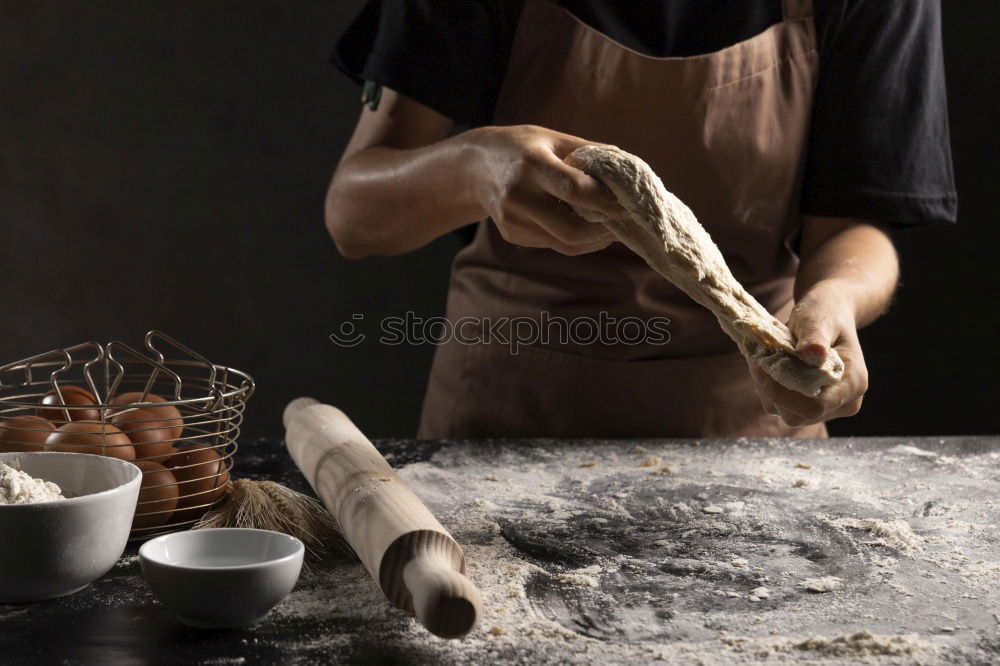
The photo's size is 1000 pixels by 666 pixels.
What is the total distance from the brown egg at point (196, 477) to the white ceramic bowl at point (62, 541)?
157 millimetres

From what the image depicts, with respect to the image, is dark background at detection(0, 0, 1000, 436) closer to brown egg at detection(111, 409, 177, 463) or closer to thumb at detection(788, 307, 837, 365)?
thumb at detection(788, 307, 837, 365)

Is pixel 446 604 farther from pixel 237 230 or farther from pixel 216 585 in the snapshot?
pixel 237 230

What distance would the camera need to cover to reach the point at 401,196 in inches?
57.1

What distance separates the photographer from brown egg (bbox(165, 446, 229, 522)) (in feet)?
3.70

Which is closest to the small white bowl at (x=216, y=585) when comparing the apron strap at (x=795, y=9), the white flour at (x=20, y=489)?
the white flour at (x=20, y=489)

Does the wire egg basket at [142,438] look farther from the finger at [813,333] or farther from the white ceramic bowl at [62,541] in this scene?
the finger at [813,333]

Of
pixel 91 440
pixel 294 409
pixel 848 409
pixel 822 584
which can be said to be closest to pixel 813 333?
pixel 848 409

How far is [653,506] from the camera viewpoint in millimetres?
1237

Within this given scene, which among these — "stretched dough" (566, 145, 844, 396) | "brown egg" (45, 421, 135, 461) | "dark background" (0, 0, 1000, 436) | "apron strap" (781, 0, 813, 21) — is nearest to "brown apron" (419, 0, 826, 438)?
"apron strap" (781, 0, 813, 21)

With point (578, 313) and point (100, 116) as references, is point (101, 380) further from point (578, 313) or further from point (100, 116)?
point (578, 313)

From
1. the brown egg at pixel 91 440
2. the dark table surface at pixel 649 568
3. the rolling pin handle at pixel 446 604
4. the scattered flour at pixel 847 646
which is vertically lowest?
the dark table surface at pixel 649 568

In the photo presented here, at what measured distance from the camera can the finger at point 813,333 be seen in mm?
1152

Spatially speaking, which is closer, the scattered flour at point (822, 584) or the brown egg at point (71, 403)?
the scattered flour at point (822, 584)

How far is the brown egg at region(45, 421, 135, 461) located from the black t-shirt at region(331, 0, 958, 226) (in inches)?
27.5
